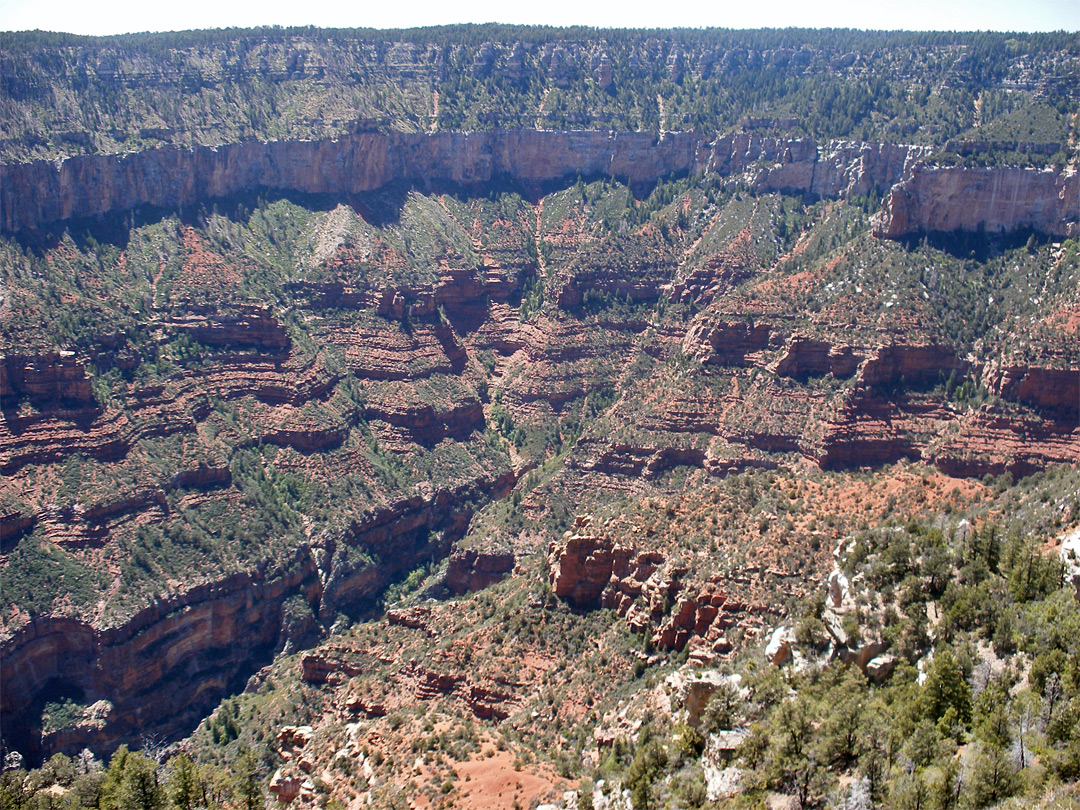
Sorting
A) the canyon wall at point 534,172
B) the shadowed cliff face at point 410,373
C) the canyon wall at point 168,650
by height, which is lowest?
the canyon wall at point 168,650

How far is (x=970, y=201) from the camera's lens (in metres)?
112

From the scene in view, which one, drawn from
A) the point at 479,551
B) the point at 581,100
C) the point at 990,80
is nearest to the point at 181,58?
the point at 581,100

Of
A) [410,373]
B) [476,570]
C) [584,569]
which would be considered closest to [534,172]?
[410,373]

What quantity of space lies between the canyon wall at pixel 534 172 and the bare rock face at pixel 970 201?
0.31ft

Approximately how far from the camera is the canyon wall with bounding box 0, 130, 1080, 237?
112 meters

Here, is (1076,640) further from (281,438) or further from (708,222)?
(708,222)

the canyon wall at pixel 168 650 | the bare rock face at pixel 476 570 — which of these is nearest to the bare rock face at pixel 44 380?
the canyon wall at pixel 168 650

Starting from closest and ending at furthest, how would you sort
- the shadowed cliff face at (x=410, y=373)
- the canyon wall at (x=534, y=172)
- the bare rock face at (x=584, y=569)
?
the bare rock face at (x=584, y=569) < the shadowed cliff face at (x=410, y=373) < the canyon wall at (x=534, y=172)

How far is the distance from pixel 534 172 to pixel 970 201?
64.3 metres

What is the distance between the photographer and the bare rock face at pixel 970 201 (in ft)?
360

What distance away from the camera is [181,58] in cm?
14600

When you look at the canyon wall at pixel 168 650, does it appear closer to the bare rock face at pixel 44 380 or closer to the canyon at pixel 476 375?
the canyon at pixel 476 375

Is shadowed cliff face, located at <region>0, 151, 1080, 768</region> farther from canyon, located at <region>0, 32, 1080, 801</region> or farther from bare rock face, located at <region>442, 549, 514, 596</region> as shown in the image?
canyon, located at <region>0, 32, 1080, 801</region>

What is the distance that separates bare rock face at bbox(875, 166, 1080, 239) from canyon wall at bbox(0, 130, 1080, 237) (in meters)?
0.09
